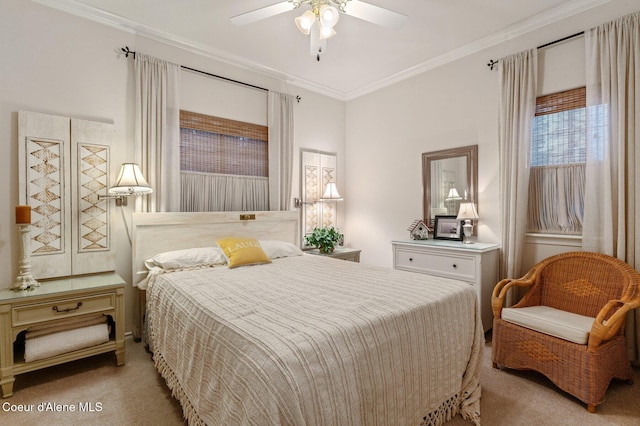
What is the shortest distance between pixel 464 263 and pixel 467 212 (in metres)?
0.59

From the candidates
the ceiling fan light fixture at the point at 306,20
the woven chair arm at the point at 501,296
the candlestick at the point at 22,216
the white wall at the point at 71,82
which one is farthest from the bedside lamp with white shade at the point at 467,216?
the candlestick at the point at 22,216

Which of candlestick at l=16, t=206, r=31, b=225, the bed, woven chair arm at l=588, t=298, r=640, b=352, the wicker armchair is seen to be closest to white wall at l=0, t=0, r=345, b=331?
candlestick at l=16, t=206, r=31, b=225

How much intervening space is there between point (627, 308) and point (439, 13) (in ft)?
8.98

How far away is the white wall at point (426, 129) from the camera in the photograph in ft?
9.57

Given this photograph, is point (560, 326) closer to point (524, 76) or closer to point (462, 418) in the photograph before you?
point (462, 418)

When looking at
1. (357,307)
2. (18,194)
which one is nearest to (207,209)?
(18,194)

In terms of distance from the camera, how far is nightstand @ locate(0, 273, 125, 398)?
7.02 feet

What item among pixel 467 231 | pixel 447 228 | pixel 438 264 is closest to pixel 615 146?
pixel 467 231

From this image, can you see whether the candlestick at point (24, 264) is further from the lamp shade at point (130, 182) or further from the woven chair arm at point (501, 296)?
the woven chair arm at point (501, 296)

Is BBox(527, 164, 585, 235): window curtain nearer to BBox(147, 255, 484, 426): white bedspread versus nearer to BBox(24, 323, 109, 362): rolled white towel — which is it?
BBox(147, 255, 484, 426): white bedspread

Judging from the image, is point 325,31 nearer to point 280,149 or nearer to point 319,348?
point 280,149

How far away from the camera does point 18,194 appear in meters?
2.52

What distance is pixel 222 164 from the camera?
3.68m

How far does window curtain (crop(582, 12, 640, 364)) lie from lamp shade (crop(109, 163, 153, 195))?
3.89 metres
